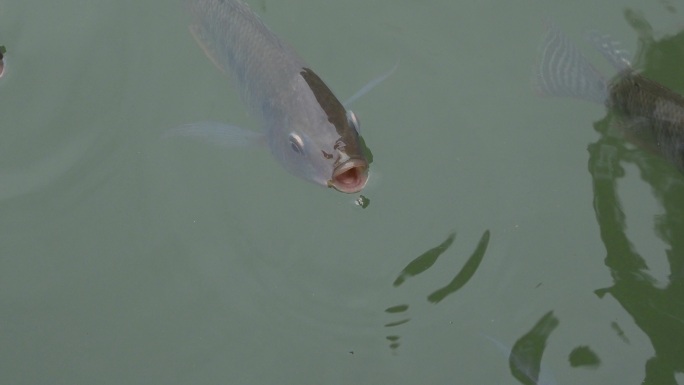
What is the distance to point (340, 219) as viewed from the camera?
443 cm

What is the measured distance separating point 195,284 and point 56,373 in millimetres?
856

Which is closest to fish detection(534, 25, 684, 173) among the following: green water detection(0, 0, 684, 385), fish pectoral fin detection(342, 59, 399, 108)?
green water detection(0, 0, 684, 385)

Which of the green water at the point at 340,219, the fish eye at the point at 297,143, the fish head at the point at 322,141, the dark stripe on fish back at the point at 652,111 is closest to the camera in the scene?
the fish head at the point at 322,141

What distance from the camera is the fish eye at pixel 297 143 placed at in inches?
145

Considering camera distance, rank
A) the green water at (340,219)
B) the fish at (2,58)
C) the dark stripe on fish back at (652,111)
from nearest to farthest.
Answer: the dark stripe on fish back at (652,111)
the green water at (340,219)
the fish at (2,58)

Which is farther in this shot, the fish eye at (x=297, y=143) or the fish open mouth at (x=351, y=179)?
the fish eye at (x=297, y=143)

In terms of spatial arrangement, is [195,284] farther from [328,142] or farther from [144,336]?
[328,142]

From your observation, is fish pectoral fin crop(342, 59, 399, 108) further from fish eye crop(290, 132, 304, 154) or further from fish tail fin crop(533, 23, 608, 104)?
fish tail fin crop(533, 23, 608, 104)

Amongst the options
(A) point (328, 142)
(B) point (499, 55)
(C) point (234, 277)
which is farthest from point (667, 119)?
(C) point (234, 277)

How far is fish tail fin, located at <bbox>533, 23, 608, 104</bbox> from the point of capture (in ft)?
14.4

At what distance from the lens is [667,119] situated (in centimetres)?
404

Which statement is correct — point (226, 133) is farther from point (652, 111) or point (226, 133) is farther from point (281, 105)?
point (652, 111)

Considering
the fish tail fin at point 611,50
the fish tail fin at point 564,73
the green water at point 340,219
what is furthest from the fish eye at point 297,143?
the fish tail fin at point 611,50

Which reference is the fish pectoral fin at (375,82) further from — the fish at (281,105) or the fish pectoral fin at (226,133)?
the fish pectoral fin at (226,133)
